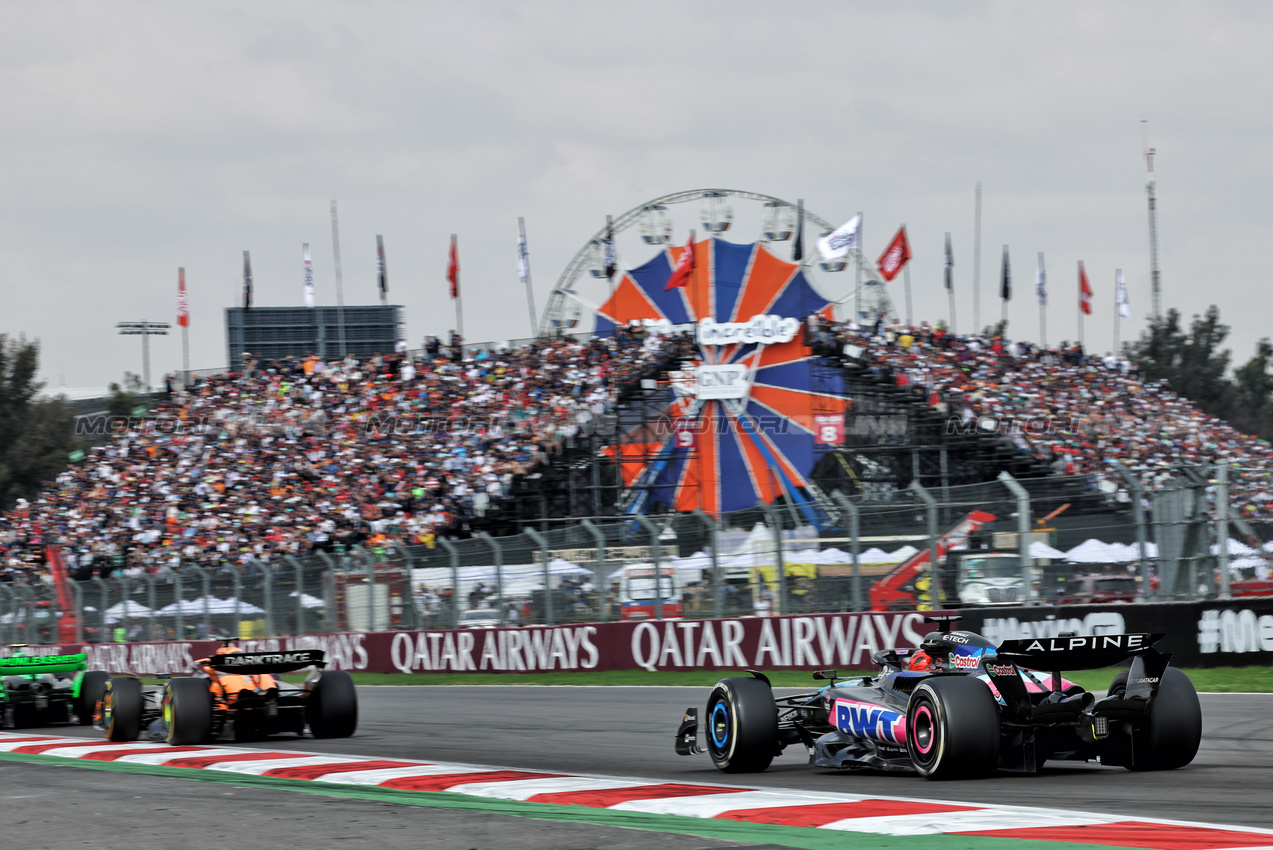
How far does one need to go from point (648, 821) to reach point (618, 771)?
2.65m

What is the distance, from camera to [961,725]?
297 inches

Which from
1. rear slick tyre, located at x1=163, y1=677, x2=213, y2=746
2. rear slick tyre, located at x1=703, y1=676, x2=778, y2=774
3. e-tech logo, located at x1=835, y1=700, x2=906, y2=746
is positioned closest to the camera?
e-tech logo, located at x1=835, y1=700, x2=906, y2=746

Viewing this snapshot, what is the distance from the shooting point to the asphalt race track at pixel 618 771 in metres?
6.65

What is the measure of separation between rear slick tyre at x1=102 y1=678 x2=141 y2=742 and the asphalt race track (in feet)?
3.98

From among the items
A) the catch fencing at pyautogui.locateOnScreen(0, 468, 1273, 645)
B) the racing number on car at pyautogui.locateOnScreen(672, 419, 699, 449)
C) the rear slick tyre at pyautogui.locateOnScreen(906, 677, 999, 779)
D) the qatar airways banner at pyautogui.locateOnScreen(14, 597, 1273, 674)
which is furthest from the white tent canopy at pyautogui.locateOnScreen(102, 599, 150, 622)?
the rear slick tyre at pyautogui.locateOnScreen(906, 677, 999, 779)

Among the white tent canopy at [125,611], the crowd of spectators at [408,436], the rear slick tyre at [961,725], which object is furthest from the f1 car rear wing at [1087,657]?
the crowd of spectators at [408,436]

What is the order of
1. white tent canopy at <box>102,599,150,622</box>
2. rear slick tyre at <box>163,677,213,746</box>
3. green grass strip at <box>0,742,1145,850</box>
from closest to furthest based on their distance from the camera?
green grass strip at <box>0,742,1145,850</box>
rear slick tyre at <box>163,677,213,746</box>
white tent canopy at <box>102,599,150,622</box>

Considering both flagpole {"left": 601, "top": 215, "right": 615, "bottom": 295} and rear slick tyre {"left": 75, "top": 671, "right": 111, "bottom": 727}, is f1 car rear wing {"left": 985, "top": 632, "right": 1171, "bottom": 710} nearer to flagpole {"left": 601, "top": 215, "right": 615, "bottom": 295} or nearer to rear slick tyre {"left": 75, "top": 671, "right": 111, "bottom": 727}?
rear slick tyre {"left": 75, "top": 671, "right": 111, "bottom": 727}

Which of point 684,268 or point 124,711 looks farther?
point 684,268

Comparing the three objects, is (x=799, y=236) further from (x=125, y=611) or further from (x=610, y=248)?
(x=125, y=611)

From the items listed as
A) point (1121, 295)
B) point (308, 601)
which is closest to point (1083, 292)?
point (1121, 295)

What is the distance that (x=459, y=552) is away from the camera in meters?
23.1

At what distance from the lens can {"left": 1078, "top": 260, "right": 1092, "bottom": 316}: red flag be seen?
51.6m

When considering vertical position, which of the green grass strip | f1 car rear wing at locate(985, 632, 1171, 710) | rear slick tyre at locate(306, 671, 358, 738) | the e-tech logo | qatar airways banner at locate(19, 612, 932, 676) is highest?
f1 car rear wing at locate(985, 632, 1171, 710)
